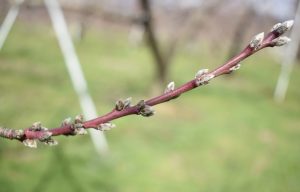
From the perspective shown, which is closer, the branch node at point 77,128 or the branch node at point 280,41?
the branch node at point 280,41

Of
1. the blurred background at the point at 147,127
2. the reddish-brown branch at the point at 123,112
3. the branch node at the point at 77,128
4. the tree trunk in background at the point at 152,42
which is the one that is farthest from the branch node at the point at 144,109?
the tree trunk in background at the point at 152,42

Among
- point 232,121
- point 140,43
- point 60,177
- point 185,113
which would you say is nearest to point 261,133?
point 232,121

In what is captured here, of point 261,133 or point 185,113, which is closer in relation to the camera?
point 261,133

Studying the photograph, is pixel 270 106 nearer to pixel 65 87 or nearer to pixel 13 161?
pixel 65 87

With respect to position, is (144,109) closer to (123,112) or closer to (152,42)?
(123,112)

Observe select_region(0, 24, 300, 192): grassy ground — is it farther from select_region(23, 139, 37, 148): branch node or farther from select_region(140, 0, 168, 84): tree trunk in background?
select_region(23, 139, 37, 148): branch node

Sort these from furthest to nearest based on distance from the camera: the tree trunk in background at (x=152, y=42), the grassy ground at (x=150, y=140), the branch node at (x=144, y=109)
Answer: the tree trunk in background at (x=152, y=42), the grassy ground at (x=150, y=140), the branch node at (x=144, y=109)

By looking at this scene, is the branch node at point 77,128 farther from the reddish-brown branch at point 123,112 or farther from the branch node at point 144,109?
the branch node at point 144,109
